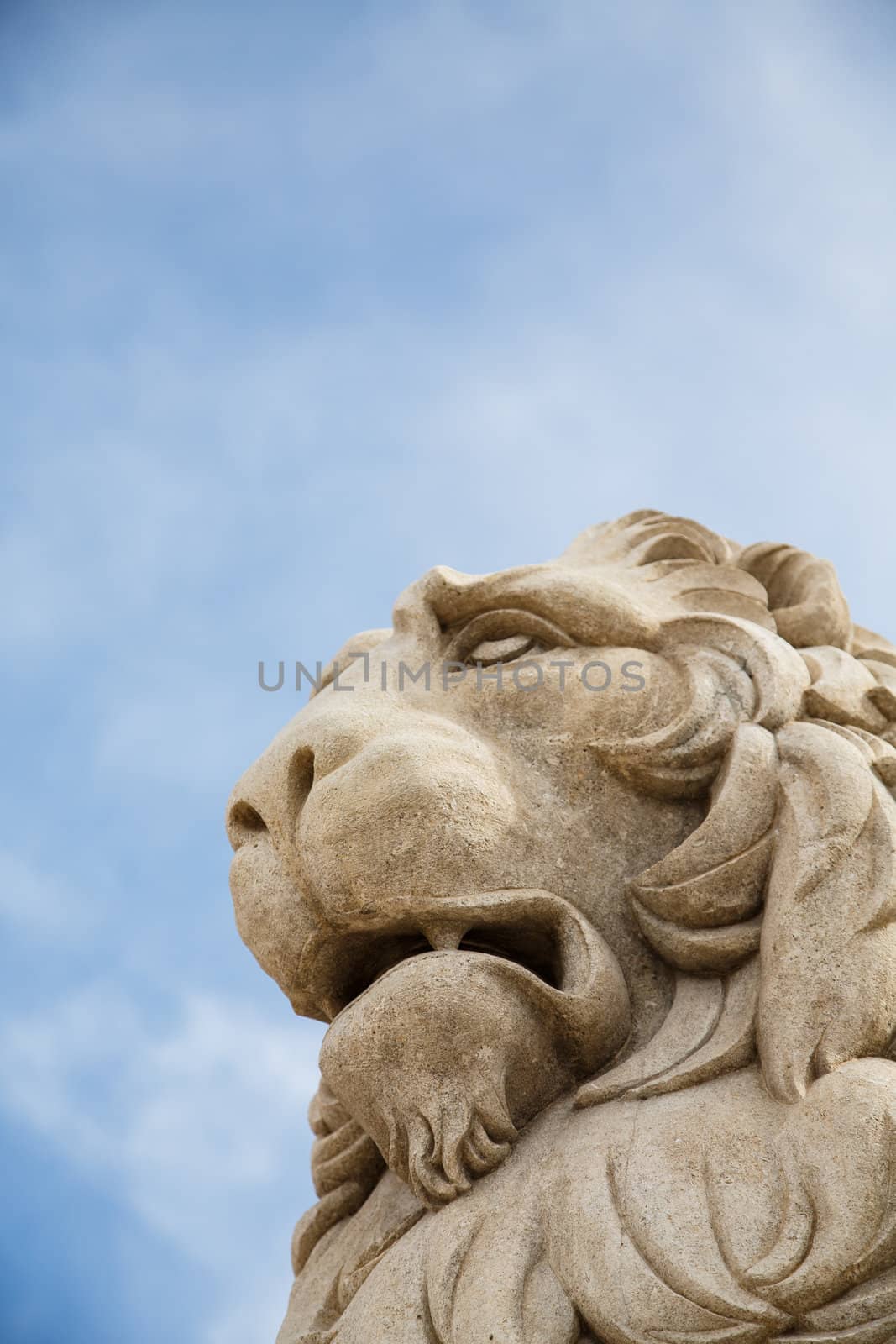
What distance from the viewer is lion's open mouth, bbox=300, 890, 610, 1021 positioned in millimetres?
3150

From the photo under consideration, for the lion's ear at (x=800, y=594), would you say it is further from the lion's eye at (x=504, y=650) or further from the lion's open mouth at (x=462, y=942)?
the lion's open mouth at (x=462, y=942)

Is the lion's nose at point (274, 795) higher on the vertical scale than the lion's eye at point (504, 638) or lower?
lower

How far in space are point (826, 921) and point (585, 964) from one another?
1.73 ft

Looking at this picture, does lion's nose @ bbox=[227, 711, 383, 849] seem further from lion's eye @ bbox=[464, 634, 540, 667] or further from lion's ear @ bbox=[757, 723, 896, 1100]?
lion's ear @ bbox=[757, 723, 896, 1100]

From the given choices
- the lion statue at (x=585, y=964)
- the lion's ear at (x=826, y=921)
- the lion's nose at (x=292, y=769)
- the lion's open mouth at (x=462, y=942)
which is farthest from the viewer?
the lion's nose at (x=292, y=769)

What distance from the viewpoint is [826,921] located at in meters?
2.97

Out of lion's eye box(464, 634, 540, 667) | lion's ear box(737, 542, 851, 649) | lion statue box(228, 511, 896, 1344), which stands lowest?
lion statue box(228, 511, 896, 1344)

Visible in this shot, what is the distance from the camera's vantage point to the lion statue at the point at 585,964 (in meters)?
2.60

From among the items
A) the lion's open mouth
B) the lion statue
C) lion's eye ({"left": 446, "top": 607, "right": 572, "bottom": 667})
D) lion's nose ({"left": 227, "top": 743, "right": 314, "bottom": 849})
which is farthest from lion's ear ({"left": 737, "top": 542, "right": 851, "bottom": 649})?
lion's nose ({"left": 227, "top": 743, "right": 314, "bottom": 849})

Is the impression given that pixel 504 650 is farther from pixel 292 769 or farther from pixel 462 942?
pixel 462 942

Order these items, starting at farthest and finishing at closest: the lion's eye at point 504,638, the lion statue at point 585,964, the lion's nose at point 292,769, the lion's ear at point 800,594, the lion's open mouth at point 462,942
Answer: the lion's ear at point 800,594 < the lion's eye at point 504,638 < the lion's nose at point 292,769 < the lion's open mouth at point 462,942 < the lion statue at point 585,964

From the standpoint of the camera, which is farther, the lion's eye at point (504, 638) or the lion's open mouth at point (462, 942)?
the lion's eye at point (504, 638)

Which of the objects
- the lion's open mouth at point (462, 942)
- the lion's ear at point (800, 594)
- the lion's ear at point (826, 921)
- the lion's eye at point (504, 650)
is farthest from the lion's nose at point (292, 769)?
the lion's ear at point (800, 594)

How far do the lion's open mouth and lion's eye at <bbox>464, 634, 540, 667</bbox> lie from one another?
0.74 m
